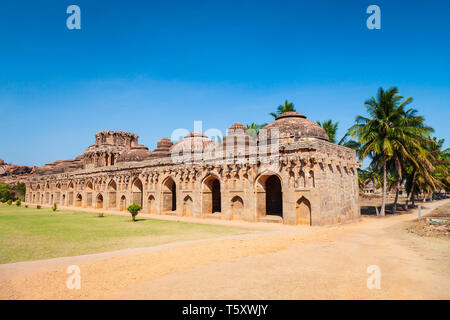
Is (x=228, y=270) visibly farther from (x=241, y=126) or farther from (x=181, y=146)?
(x=181, y=146)

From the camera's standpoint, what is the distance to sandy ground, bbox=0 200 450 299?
5469 mm

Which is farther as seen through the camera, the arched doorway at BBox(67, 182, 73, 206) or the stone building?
the arched doorway at BBox(67, 182, 73, 206)

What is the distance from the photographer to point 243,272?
22.7 ft

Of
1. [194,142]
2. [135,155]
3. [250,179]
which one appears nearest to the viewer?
[250,179]

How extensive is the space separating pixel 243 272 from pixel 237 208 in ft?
43.9

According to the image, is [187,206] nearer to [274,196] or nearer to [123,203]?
[274,196]

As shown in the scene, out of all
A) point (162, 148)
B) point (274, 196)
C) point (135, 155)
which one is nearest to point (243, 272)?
point (274, 196)

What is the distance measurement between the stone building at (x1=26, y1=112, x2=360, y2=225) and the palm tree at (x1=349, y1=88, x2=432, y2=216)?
3.46 m

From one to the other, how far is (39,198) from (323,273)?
179ft

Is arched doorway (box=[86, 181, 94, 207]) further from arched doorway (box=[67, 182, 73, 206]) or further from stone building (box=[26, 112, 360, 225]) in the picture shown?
arched doorway (box=[67, 182, 73, 206])

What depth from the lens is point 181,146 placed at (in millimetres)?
31016

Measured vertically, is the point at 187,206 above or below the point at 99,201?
above

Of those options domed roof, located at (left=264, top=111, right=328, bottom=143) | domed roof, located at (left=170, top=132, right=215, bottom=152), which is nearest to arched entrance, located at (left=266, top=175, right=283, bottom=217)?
domed roof, located at (left=264, top=111, right=328, bottom=143)
